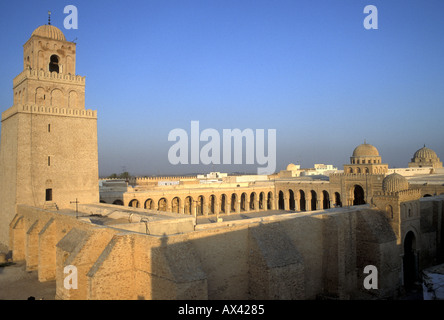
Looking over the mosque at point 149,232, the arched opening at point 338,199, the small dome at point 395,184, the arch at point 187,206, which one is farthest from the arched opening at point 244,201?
the small dome at point 395,184

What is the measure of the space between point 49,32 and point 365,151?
27.8m

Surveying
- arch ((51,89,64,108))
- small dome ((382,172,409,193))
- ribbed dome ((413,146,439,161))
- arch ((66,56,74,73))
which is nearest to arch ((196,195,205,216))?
arch ((51,89,64,108))

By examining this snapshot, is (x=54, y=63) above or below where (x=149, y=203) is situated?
above

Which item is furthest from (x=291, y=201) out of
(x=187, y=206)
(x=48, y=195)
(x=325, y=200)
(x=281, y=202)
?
(x=48, y=195)

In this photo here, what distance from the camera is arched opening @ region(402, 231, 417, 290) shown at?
62.7ft

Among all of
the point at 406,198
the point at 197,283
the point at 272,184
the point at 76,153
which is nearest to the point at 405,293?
the point at 406,198

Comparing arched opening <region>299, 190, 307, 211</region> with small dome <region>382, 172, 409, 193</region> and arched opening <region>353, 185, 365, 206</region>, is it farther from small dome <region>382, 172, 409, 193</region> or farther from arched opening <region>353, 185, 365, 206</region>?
small dome <region>382, 172, 409, 193</region>

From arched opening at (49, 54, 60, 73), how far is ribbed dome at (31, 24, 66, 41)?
3.67 ft

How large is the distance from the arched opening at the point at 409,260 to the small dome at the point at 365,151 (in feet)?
50.6

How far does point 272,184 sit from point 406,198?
74.6 ft

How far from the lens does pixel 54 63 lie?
22.2m

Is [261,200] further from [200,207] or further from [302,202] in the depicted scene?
[200,207]

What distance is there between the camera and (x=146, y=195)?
2994cm
